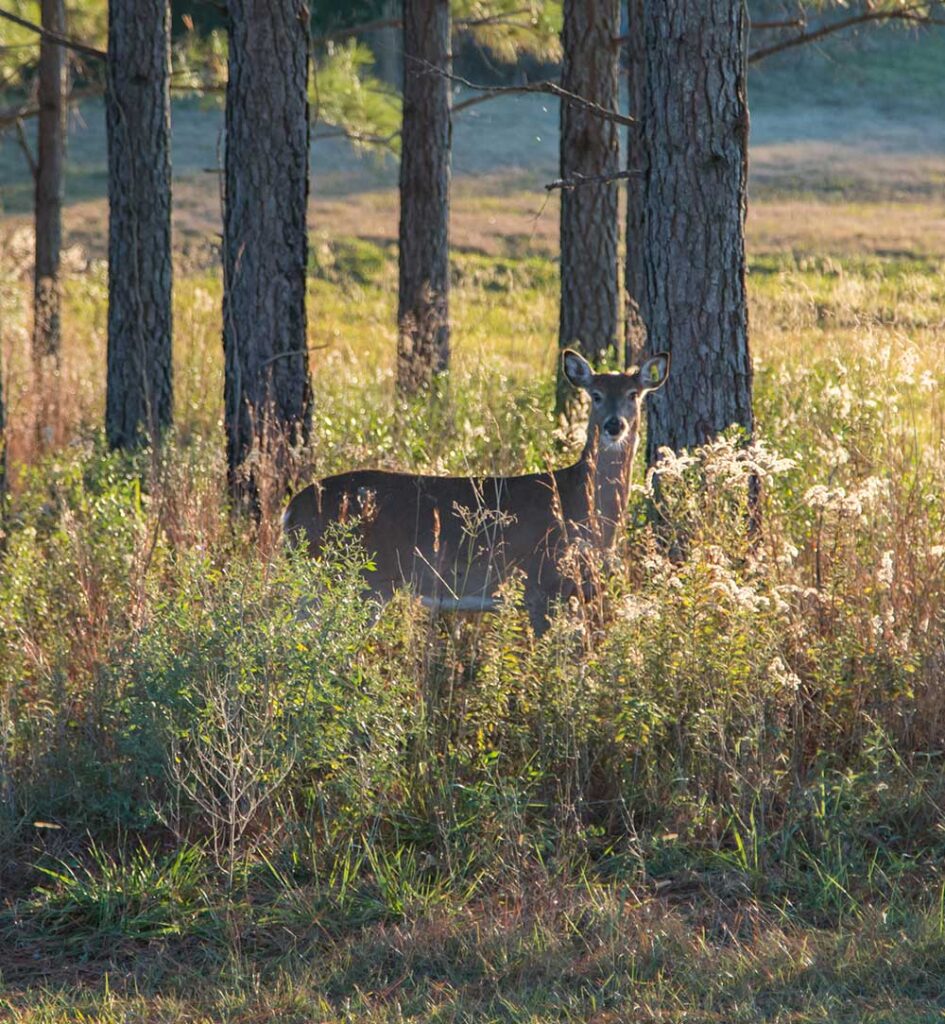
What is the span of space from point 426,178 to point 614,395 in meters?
7.35

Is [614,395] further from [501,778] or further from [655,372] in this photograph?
[501,778]

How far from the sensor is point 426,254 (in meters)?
14.1

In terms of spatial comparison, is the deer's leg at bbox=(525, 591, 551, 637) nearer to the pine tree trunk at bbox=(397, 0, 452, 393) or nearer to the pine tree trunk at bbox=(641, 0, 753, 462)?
the pine tree trunk at bbox=(641, 0, 753, 462)

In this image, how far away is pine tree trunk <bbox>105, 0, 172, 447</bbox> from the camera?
36.3 ft

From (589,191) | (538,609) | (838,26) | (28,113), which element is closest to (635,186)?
(589,191)

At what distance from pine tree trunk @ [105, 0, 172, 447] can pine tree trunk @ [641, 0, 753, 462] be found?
530 centimetres

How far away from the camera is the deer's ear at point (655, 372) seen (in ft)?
22.0

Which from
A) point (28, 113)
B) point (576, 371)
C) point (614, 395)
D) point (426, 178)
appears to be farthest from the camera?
point (28, 113)

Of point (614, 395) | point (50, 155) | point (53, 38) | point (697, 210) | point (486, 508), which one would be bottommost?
point (486, 508)

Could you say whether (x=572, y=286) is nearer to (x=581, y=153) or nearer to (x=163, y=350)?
(x=581, y=153)

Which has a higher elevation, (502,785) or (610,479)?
(610,479)

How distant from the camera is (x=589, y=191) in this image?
1224 centimetres

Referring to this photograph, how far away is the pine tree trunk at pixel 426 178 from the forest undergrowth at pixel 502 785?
7241 mm

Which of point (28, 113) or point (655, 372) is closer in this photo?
point (655, 372)
